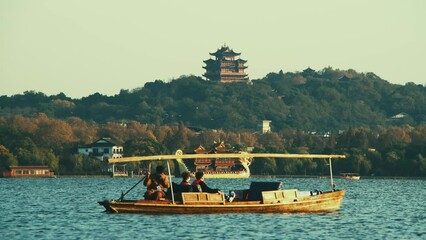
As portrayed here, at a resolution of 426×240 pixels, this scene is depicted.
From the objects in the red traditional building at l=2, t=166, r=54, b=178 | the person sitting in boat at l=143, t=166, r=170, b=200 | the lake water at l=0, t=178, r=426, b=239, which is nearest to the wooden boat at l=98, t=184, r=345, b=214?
the lake water at l=0, t=178, r=426, b=239

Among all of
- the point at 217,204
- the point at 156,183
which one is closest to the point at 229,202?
the point at 217,204

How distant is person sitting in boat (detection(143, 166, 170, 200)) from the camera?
6506 cm

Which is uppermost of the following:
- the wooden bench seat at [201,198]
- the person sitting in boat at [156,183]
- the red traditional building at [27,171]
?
the red traditional building at [27,171]

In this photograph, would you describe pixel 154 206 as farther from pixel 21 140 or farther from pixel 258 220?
pixel 21 140

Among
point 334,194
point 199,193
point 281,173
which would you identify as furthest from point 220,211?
point 281,173

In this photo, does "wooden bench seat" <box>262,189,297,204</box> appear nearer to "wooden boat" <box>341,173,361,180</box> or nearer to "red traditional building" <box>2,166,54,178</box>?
"wooden boat" <box>341,173,361,180</box>

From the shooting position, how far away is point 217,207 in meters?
65.8

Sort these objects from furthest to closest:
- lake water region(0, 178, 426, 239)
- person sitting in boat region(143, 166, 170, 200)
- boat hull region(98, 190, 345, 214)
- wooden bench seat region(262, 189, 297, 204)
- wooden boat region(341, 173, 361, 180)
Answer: wooden boat region(341, 173, 361, 180) → wooden bench seat region(262, 189, 297, 204) → person sitting in boat region(143, 166, 170, 200) → boat hull region(98, 190, 345, 214) → lake water region(0, 178, 426, 239)

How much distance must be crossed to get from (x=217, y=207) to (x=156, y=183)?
3.17 m

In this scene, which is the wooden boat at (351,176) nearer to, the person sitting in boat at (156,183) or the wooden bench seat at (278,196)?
the wooden bench seat at (278,196)

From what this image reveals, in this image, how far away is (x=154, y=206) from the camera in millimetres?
64812

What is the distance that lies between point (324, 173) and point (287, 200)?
127201mm

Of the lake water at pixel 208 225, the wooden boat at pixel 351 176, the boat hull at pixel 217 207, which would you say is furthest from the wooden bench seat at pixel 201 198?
the wooden boat at pixel 351 176

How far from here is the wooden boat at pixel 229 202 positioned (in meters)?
65.0
